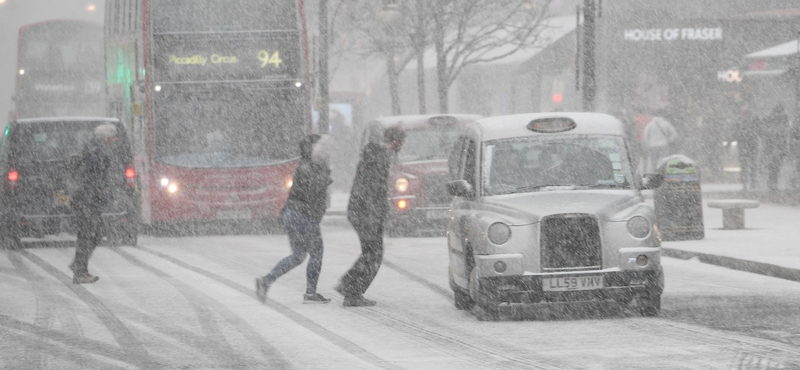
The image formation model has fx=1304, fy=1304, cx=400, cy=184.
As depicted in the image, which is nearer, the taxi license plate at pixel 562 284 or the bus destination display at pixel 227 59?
the taxi license plate at pixel 562 284

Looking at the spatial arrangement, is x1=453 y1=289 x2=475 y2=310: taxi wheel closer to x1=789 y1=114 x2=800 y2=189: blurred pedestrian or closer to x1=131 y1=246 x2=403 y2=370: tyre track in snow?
x1=131 y1=246 x2=403 y2=370: tyre track in snow

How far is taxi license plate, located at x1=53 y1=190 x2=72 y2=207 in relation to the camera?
60.3 ft

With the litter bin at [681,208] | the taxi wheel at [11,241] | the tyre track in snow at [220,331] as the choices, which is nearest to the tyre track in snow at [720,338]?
the tyre track in snow at [220,331]

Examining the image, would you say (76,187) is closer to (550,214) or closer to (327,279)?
(327,279)

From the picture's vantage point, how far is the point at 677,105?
34.1m

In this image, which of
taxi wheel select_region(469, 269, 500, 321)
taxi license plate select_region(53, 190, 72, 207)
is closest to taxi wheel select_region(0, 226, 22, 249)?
taxi license plate select_region(53, 190, 72, 207)

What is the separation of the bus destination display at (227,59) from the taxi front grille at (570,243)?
10.8 meters

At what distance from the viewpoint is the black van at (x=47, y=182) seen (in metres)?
18.2

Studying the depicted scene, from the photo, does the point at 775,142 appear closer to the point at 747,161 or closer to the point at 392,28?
the point at 747,161

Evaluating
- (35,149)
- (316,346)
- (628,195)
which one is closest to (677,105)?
(35,149)

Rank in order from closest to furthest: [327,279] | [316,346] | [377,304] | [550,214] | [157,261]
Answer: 1. [316,346]
2. [550,214]
3. [377,304]
4. [327,279]
5. [157,261]

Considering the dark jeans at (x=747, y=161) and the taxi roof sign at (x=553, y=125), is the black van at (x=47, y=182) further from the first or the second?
the dark jeans at (x=747, y=161)

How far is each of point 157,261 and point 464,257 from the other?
634 centimetres

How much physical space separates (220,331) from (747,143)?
1934cm
